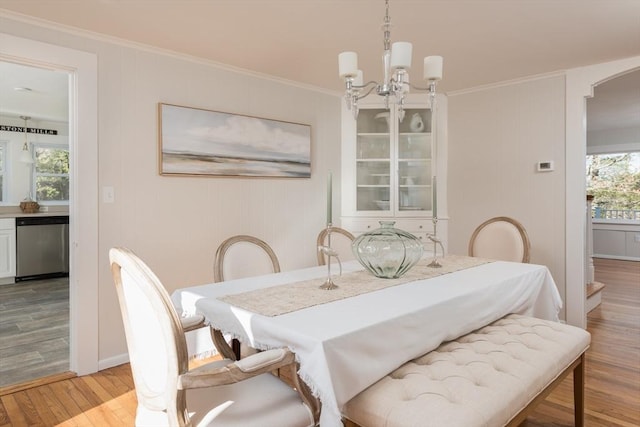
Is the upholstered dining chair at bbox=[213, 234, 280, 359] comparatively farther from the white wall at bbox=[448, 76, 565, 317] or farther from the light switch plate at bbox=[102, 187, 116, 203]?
the white wall at bbox=[448, 76, 565, 317]

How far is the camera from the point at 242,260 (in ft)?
7.76

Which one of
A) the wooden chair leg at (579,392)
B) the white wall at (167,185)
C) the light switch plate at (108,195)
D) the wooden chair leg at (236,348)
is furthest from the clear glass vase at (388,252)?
the light switch plate at (108,195)

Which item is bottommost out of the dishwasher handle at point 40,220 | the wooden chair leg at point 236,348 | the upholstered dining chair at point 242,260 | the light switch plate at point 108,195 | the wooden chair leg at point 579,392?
the wooden chair leg at point 579,392

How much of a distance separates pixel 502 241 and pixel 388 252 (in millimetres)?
1469

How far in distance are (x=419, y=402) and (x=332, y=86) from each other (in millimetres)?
3260

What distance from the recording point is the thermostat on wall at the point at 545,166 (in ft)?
11.9

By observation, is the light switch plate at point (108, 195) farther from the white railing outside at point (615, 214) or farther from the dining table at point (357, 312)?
the white railing outside at point (615, 214)

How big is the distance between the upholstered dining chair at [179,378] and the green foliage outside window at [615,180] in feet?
28.6

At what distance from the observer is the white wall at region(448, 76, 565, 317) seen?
3.62 meters

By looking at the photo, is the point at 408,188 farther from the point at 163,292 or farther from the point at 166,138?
the point at 163,292

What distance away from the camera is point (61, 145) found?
6.45 meters

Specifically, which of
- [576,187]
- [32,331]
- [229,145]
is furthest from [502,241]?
[32,331]

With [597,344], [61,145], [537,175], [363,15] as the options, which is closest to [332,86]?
[363,15]

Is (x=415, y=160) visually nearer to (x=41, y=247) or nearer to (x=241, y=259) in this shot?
(x=241, y=259)
